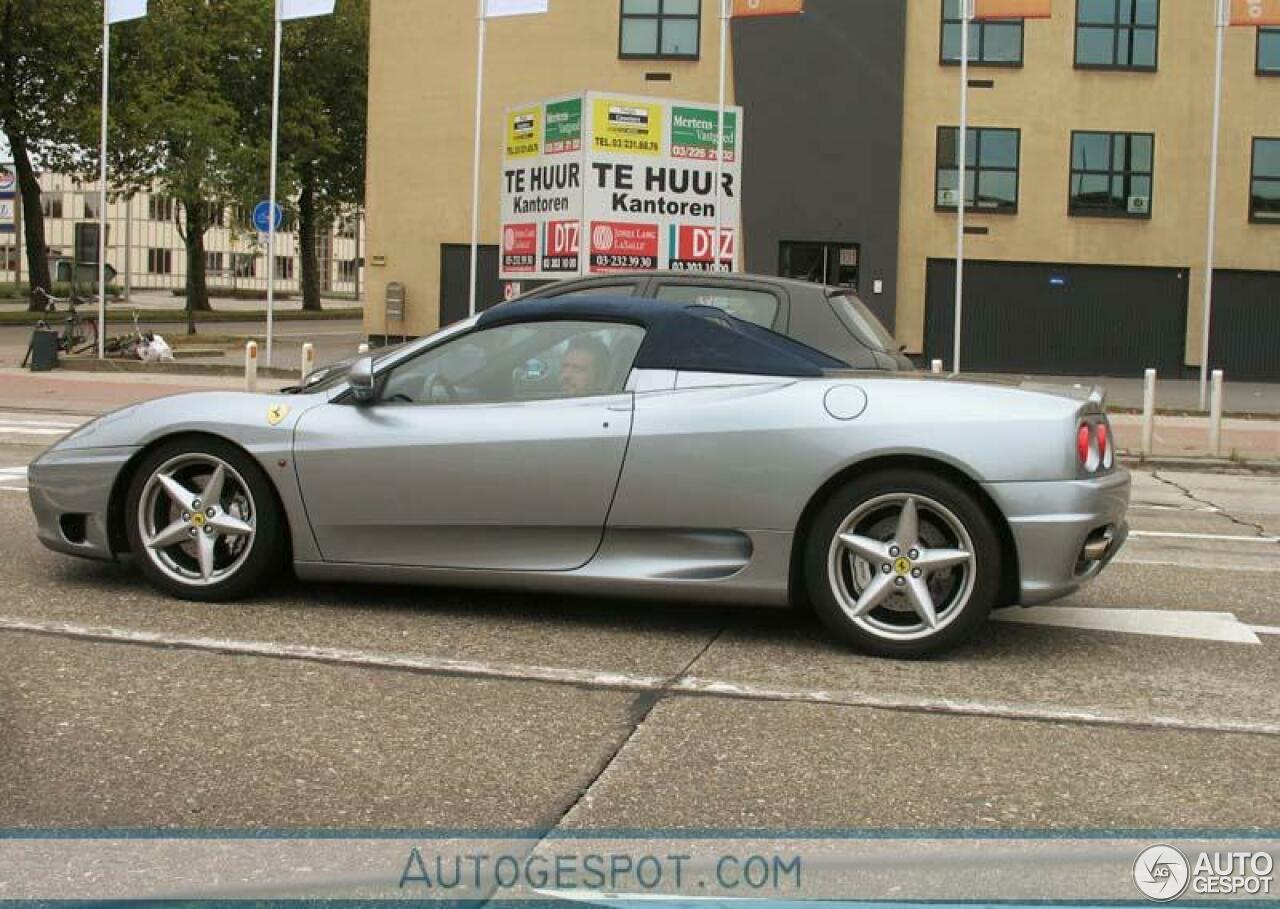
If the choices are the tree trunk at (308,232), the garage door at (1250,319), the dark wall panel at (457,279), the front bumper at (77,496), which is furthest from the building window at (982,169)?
the tree trunk at (308,232)

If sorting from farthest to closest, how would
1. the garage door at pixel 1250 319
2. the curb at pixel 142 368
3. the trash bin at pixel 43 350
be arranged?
the garage door at pixel 1250 319 < the curb at pixel 142 368 < the trash bin at pixel 43 350

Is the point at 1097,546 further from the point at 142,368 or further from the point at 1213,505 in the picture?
the point at 142,368

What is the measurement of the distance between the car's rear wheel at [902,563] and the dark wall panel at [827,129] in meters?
26.3

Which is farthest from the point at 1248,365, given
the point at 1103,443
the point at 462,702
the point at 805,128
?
the point at 462,702

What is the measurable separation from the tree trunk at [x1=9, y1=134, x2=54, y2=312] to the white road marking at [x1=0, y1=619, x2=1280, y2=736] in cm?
3808

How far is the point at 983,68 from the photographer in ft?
103

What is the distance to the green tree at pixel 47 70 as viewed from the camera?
39.2m

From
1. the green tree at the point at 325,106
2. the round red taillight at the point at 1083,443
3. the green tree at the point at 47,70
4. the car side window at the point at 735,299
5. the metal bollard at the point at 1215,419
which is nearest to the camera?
the round red taillight at the point at 1083,443

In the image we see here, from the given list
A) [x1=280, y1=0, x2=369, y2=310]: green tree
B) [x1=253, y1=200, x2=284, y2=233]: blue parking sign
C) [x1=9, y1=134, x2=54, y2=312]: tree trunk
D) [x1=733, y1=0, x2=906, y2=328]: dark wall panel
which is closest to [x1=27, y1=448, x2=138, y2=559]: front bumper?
[x1=253, y1=200, x2=284, y2=233]: blue parking sign

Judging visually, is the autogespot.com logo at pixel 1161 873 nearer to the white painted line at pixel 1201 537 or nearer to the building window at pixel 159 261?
the white painted line at pixel 1201 537

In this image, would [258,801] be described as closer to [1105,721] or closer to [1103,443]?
[1105,721]

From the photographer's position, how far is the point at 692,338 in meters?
5.99

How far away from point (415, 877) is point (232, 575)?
2.97 metres

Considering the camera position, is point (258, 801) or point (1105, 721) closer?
point (258, 801)
